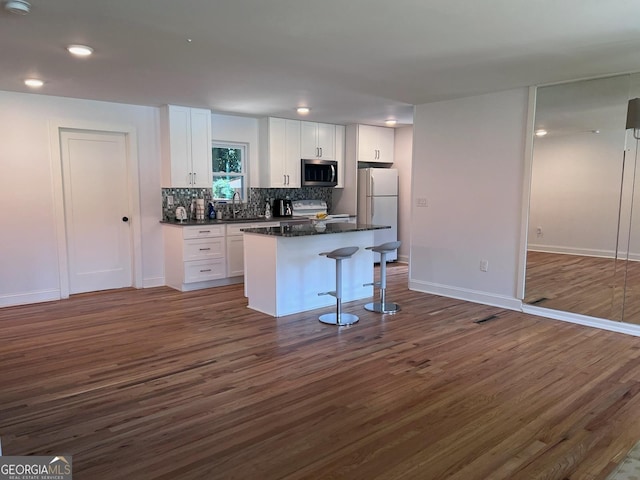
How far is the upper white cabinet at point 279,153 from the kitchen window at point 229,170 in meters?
0.30

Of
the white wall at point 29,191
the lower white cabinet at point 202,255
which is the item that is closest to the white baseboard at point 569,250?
the lower white cabinet at point 202,255

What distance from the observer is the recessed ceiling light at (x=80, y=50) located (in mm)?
3326

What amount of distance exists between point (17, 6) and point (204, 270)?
380 cm

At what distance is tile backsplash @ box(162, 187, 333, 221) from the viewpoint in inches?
242

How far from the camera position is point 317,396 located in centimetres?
285

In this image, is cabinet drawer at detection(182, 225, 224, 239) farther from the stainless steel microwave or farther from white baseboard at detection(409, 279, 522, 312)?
white baseboard at detection(409, 279, 522, 312)

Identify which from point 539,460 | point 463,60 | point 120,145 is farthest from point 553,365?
point 120,145

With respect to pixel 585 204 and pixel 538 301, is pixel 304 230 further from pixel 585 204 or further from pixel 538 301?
pixel 585 204

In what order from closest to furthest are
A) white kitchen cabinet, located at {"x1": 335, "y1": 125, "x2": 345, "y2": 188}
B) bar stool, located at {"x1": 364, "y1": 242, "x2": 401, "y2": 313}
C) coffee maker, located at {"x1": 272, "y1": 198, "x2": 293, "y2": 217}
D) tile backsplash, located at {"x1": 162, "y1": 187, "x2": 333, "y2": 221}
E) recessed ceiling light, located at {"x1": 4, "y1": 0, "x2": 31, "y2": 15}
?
1. recessed ceiling light, located at {"x1": 4, "y1": 0, "x2": 31, "y2": 15}
2. bar stool, located at {"x1": 364, "y1": 242, "x2": 401, "y2": 313}
3. tile backsplash, located at {"x1": 162, "y1": 187, "x2": 333, "y2": 221}
4. coffee maker, located at {"x1": 272, "y1": 198, "x2": 293, "y2": 217}
5. white kitchen cabinet, located at {"x1": 335, "y1": 125, "x2": 345, "y2": 188}

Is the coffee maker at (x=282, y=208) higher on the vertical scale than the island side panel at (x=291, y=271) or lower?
higher

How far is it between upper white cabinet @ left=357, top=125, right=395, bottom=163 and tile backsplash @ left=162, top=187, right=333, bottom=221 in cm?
89

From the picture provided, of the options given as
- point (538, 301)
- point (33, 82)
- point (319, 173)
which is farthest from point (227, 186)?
point (538, 301)

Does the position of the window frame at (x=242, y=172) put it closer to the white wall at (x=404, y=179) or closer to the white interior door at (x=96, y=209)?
the white interior door at (x=96, y=209)

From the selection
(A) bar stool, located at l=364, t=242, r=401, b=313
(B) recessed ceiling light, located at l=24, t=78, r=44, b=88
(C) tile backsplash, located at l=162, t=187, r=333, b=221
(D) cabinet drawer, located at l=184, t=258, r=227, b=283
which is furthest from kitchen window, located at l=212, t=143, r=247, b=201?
(A) bar stool, located at l=364, t=242, r=401, b=313
